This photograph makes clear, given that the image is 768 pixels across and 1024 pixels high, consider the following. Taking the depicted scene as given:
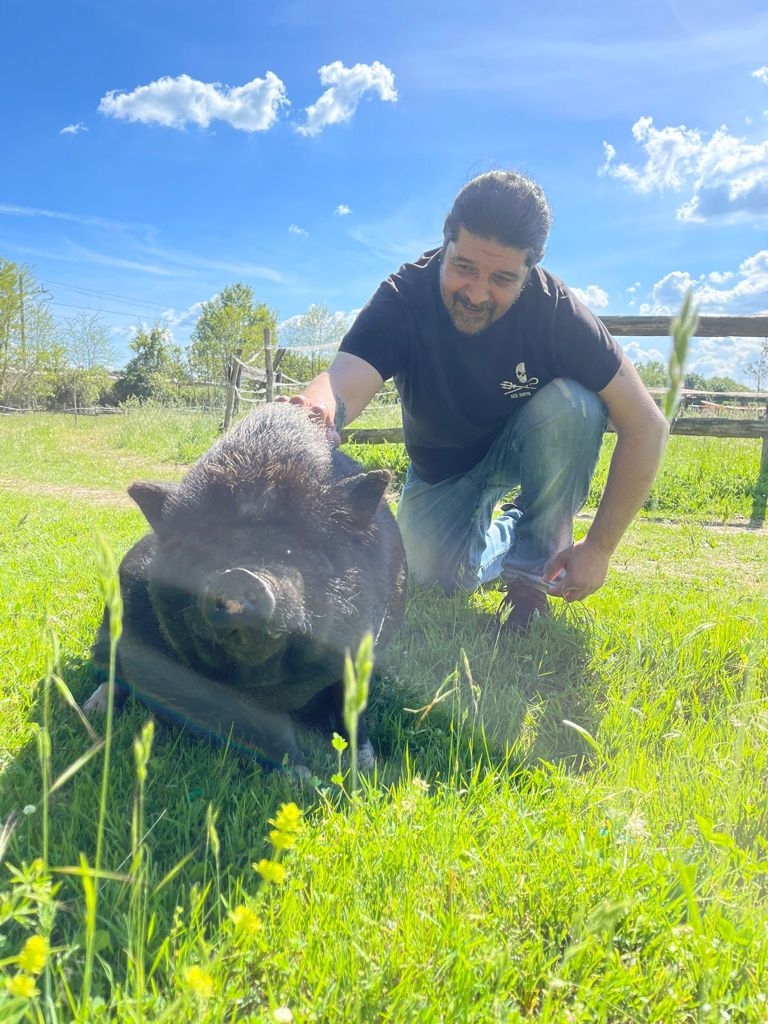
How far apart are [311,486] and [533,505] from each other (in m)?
2.14

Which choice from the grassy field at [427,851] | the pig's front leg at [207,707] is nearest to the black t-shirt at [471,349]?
the grassy field at [427,851]

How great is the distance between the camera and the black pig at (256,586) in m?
1.86

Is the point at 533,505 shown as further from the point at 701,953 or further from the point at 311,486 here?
the point at 701,953

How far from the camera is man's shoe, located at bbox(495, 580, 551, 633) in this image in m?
3.70

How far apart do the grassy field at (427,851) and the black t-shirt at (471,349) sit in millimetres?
1296

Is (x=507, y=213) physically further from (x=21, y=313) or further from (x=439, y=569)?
(x=21, y=313)

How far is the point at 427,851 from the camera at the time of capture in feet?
5.78

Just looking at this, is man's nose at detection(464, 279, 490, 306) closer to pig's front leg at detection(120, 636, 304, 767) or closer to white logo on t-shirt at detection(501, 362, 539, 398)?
white logo on t-shirt at detection(501, 362, 539, 398)

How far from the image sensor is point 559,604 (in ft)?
13.7

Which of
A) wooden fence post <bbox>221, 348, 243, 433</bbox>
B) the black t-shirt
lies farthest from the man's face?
wooden fence post <bbox>221, 348, 243, 433</bbox>

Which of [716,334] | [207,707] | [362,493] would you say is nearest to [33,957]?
[207,707]

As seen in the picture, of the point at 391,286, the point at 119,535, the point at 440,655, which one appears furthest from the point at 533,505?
the point at 119,535

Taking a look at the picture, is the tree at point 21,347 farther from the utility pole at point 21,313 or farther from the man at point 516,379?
the man at point 516,379

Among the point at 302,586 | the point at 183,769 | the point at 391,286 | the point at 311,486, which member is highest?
the point at 391,286
